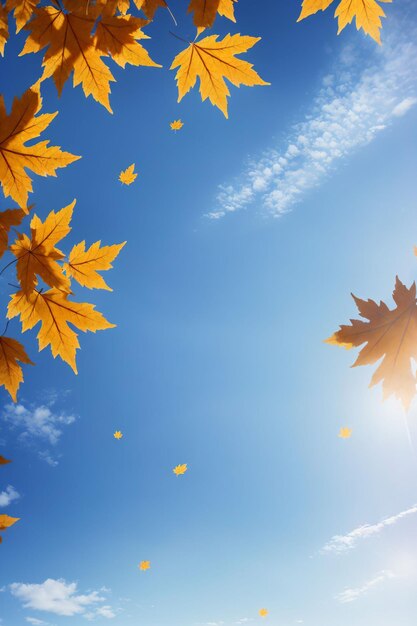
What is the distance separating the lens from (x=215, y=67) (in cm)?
162

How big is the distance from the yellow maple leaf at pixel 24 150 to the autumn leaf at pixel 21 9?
0.52 metres

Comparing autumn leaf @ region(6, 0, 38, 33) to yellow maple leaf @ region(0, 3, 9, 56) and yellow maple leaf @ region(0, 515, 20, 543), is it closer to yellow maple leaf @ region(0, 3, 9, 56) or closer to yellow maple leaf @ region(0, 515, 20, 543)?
yellow maple leaf @ region(0, 3, 9, 56)

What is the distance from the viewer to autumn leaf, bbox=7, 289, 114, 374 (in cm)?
156

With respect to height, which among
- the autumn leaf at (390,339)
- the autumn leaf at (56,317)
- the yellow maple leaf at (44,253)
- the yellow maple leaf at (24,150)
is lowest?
the autumn leaf at (390,339)

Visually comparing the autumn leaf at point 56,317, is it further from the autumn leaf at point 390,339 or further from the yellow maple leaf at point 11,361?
the autumn leaf at point 390,339

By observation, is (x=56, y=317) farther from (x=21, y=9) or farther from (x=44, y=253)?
(x=21, y=9)

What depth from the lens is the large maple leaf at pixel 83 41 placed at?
1.49 meters

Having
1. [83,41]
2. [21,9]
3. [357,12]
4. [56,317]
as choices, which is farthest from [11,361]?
[357,12]

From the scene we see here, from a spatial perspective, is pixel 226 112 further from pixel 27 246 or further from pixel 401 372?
pixel 401 372

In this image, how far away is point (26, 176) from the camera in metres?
1.43

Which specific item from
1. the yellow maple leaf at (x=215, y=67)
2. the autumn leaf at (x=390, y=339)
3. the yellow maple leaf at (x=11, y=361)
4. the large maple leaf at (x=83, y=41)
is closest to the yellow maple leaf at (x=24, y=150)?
the large maple leaf at (x=83, y=41)

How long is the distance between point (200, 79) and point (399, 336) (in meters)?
1.34

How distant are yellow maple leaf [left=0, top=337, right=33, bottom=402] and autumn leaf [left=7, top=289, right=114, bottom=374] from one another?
4.7 inches

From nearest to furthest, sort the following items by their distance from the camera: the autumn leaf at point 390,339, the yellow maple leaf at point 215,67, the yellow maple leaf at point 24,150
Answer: the yellow maple leaf at point 24,150, the autumn leaf at point 390,339, the yellow maple leaf at point 215,67
